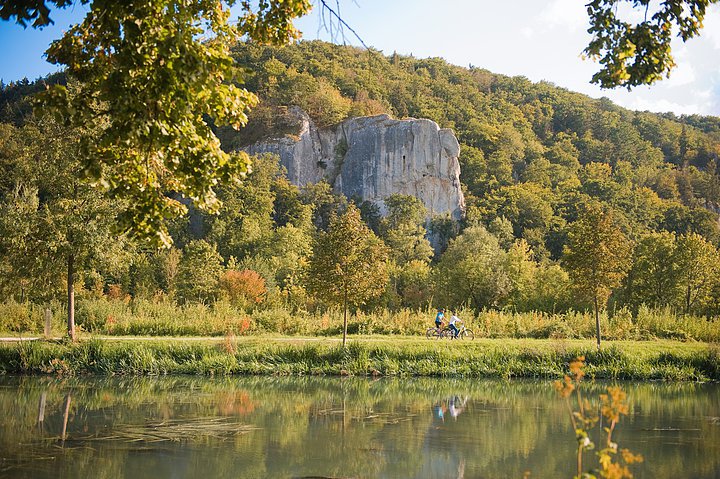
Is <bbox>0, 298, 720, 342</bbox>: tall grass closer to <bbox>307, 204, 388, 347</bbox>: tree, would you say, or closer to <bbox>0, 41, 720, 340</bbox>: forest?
<bbox>0, 41, 720, 340</bbox>: forest

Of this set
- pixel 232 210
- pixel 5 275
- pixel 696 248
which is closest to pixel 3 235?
pixel 5 275

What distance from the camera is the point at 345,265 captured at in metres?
27.4

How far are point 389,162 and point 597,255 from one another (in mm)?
60762

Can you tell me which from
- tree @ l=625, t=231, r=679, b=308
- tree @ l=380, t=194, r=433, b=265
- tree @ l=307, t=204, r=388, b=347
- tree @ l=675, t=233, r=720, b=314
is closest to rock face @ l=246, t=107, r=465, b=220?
tree @ l=380, t=194, r=433, b=265

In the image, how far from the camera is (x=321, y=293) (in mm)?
27828

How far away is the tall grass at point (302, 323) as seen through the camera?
29984mm

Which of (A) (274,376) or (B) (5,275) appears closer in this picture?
(A) (274,376)

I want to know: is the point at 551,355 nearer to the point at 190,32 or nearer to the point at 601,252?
the point at 601,252

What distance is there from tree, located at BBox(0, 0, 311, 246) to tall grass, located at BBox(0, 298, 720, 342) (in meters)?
21.4

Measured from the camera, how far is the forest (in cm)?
2653

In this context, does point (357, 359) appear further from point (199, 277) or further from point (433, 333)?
point (199, 277)

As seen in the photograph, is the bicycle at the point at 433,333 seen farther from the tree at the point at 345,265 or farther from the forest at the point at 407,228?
the tree at the point at 345,265

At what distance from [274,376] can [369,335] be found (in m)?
7.52

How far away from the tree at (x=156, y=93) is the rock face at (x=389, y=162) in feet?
249
